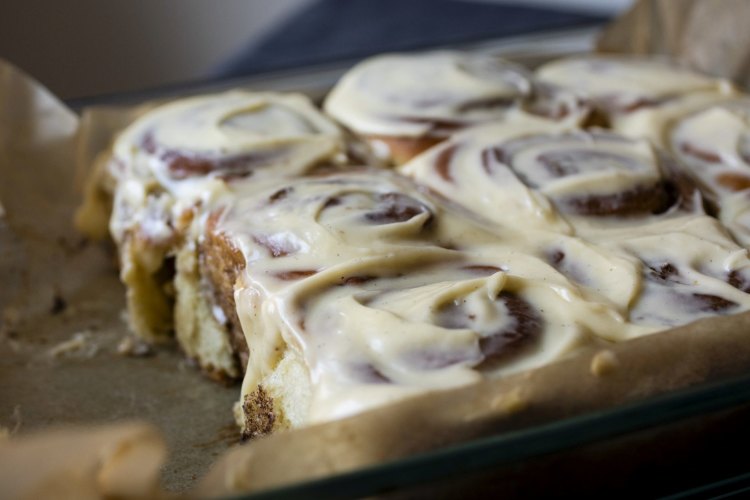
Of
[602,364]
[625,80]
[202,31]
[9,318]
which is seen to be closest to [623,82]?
[625,80]

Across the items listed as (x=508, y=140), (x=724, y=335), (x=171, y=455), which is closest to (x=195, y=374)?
(x=171, y=455)

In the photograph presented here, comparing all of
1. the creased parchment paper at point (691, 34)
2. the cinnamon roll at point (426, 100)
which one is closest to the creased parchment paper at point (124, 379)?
the cinnamon roll at point (426, 100)

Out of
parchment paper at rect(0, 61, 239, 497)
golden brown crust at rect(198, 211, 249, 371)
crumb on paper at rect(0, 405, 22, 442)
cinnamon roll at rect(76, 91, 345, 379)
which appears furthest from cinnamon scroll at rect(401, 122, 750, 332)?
crumb on paper at rect(0, 405, 22, 442)

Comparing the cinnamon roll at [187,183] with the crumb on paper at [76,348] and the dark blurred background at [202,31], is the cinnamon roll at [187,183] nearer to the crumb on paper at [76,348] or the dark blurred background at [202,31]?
the crumb on paper at [76,348]

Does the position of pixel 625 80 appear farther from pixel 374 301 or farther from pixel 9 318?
pixel 9 318

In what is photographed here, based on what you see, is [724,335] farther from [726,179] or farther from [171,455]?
[171,455]

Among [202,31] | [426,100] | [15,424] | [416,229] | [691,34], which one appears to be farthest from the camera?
[202,31]
